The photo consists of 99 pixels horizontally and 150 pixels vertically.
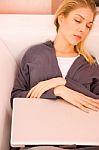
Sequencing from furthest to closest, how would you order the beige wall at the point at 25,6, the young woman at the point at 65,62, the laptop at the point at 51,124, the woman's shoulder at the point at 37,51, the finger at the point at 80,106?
the beige wall at the point at 25,6 → the woman's shoulder at the point at 37,51 → the young woman at the point at 65,62 → the finger at the point at 80,106 → the laptop at the point at 51,124

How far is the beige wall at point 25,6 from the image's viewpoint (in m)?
1.62

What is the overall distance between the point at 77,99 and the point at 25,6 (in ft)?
2.04

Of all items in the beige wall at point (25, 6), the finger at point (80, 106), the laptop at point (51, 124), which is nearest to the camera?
the laptop at point (51, 124)

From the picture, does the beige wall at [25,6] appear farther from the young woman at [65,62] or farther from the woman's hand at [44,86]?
the woman's hand at [44,86]

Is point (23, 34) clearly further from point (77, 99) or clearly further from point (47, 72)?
point (77, 99)

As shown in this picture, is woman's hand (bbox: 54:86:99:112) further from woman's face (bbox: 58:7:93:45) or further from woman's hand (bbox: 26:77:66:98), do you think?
woman's face (bbox: 58:7:93:45)

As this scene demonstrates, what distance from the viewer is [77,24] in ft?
4.43

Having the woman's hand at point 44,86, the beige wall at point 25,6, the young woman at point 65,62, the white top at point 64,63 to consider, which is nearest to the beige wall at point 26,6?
the beige wall at point 25,6

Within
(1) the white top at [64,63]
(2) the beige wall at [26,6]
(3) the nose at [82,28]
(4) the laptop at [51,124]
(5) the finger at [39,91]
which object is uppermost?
(2) the beige wall at [26,6]

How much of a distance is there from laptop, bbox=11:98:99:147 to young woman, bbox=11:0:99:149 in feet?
0.26

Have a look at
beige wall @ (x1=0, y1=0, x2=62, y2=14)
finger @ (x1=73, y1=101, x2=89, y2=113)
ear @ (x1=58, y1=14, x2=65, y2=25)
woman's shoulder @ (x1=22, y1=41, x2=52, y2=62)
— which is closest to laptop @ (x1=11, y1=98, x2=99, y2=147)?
finger @ (x1=73, y1=101, x2=89, y2=113)

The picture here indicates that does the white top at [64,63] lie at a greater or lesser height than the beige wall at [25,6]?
lesser

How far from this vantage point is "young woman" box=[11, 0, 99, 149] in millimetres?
1299

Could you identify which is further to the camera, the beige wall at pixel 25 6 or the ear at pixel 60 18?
the beige wall at pixel 25 6
